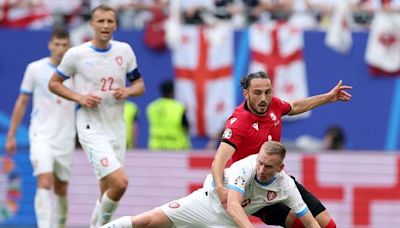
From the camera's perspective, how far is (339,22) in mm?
19203

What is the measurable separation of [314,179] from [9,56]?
633 centimetres

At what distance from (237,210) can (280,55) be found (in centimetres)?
945

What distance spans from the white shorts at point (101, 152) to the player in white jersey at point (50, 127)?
41.2 inches

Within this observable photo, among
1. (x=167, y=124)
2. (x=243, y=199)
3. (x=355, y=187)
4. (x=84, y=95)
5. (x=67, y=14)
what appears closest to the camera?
(x=243, y=199)

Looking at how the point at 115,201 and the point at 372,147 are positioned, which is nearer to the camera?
the point at 115,201

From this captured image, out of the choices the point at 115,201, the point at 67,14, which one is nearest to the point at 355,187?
the point at 115,201

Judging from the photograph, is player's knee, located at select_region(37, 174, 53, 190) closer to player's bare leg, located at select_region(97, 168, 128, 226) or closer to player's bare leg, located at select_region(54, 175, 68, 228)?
player's bare leg, located at select_region(54, 175, 68, 228)

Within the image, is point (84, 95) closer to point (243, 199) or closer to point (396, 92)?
point (243, 199)

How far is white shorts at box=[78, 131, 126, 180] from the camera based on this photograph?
40.5 feet

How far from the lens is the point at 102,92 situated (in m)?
12.4

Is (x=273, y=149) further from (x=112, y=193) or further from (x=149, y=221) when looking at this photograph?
(x=112, y=193)

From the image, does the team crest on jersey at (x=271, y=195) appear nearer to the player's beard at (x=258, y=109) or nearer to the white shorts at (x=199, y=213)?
the white shorts at (x=199, y=213)

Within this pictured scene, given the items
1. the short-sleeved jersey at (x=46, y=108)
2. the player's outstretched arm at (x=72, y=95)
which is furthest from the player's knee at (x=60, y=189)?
the player's outstretched arm at (x=72, y=95)

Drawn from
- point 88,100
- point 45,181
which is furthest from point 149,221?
point 45,181
